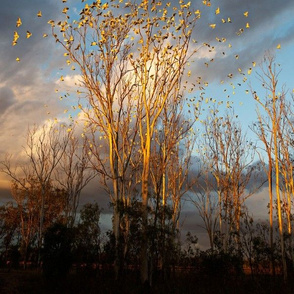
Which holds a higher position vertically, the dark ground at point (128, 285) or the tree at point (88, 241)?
the tree at point (88, 241)

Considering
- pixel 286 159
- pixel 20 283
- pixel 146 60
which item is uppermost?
pixel 146 60

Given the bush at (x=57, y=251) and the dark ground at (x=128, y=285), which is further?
the bush at (x=57, y=251)

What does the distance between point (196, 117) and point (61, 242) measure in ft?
26.3

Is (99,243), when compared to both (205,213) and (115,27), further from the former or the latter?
(205,213)

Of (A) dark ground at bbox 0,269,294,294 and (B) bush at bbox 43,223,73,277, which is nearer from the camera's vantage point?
(A) dark ground at bbox 0,269,294,294

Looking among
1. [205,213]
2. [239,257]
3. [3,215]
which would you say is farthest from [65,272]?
[3,215]

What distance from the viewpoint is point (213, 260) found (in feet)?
55.0

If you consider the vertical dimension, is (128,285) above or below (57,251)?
below

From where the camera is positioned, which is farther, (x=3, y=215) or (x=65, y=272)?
(x=3, y=215)

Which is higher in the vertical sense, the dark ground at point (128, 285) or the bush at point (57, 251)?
the bush at point (57, 251)

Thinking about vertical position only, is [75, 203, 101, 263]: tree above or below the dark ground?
above

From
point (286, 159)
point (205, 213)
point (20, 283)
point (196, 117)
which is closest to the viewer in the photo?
point (20, 283)

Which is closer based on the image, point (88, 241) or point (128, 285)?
point (128, 285)

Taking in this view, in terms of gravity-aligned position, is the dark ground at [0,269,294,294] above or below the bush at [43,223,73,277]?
below
